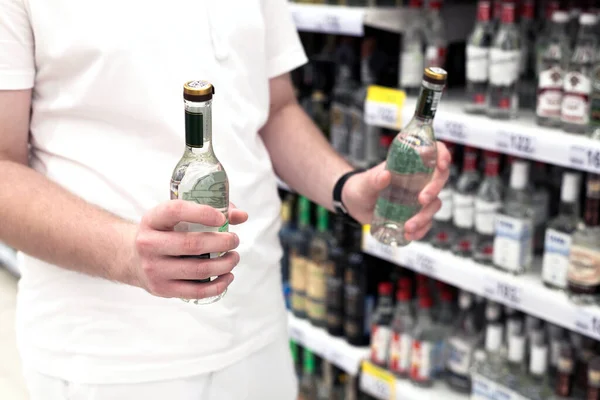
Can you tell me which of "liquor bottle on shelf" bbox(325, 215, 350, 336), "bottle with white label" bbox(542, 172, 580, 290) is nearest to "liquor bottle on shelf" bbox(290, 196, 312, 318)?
"liquor bottle on shelf" bbox(325, 215, 350, 336)

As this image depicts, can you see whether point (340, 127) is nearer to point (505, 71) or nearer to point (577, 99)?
point (505, 71)

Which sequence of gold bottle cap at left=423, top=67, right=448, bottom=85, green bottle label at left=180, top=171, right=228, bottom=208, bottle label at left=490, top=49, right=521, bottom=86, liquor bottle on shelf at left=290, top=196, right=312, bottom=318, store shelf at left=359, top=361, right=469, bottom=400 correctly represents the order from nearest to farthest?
1. green bottle label at left=180, top=171, right=228, bottom=208
2. gold bottle cap at left=423, top=67, right=448, bottom=85
3. bottle label at left=490, top=49, right=521, bottom=86
4. store shelf at left=359, top=361, right=469, bottom=400
5. liquor bottle on shelf at left=290, top=196, right=312, bottom=318

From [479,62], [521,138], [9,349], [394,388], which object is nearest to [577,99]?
[521,138]

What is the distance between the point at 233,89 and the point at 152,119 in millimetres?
161

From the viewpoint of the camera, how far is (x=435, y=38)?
2.31 metres

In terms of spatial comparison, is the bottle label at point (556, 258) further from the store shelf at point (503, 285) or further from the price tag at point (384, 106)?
the price tag at point (384, 106)

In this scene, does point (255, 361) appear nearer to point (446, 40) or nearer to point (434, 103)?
point (434, 103)

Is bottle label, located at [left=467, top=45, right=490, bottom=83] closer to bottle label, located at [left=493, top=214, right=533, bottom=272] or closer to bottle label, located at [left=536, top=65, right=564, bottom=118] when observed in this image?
bottle label, located at [left=536, top=65, right=564, bottom=118]

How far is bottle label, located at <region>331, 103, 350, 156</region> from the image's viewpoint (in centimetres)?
253

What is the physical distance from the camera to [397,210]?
4.69 ft

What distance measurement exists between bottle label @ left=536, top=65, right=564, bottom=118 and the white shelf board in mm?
50

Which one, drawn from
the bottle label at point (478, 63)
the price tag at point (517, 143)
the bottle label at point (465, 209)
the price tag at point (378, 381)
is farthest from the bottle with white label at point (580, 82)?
the price tag at point (378, 381)

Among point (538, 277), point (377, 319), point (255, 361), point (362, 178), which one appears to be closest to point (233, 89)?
point (362, 178)

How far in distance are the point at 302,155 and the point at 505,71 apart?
0.78 m
